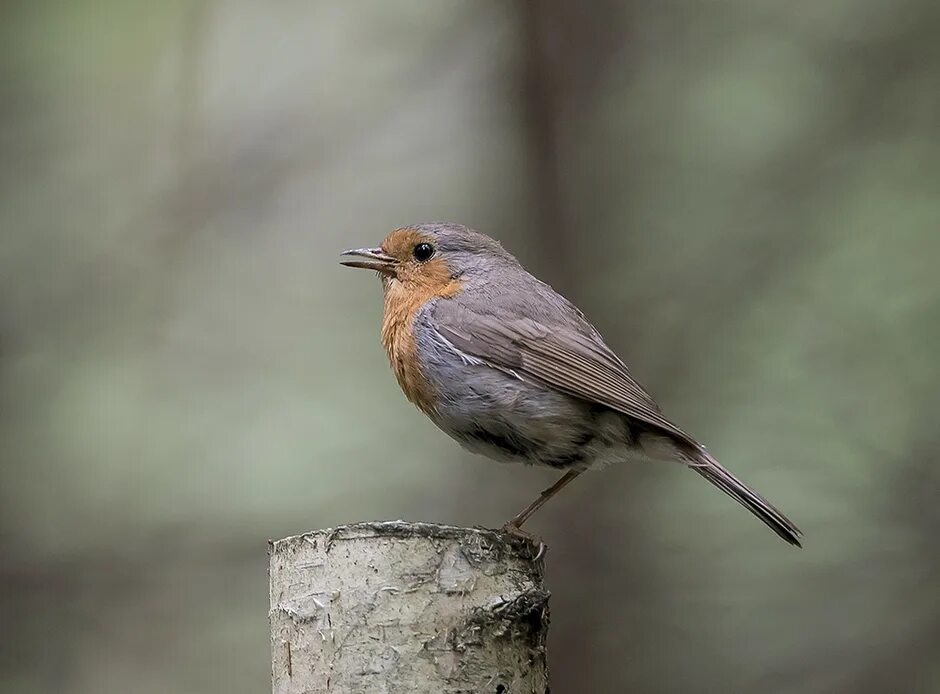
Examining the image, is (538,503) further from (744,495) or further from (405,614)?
(405,614)

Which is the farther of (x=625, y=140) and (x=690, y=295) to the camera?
(x=625, y=140)

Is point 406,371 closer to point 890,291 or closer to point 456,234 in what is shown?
point 456,234

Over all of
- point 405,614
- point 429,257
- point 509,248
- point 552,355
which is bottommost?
point 405,614

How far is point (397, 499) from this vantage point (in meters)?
5.82

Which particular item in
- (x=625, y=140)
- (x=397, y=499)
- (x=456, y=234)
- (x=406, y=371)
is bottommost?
(x=397, y=499)

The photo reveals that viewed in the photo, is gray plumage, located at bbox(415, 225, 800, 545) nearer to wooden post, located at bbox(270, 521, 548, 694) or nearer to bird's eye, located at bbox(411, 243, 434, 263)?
bird's eye, located at bbox(411, 243, 434, 263)

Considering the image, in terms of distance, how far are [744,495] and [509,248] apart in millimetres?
2590

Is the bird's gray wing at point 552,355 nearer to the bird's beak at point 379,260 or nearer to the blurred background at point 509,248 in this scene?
the bird's beak at point 379,260

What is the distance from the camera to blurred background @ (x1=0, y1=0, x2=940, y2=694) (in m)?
5.43

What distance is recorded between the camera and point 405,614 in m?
2.54

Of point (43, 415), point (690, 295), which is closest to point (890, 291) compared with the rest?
point (690, 295)

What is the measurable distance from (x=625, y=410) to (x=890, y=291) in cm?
244

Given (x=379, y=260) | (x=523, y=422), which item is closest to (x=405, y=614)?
(x=523, y=422)

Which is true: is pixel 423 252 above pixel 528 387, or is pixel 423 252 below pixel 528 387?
above
